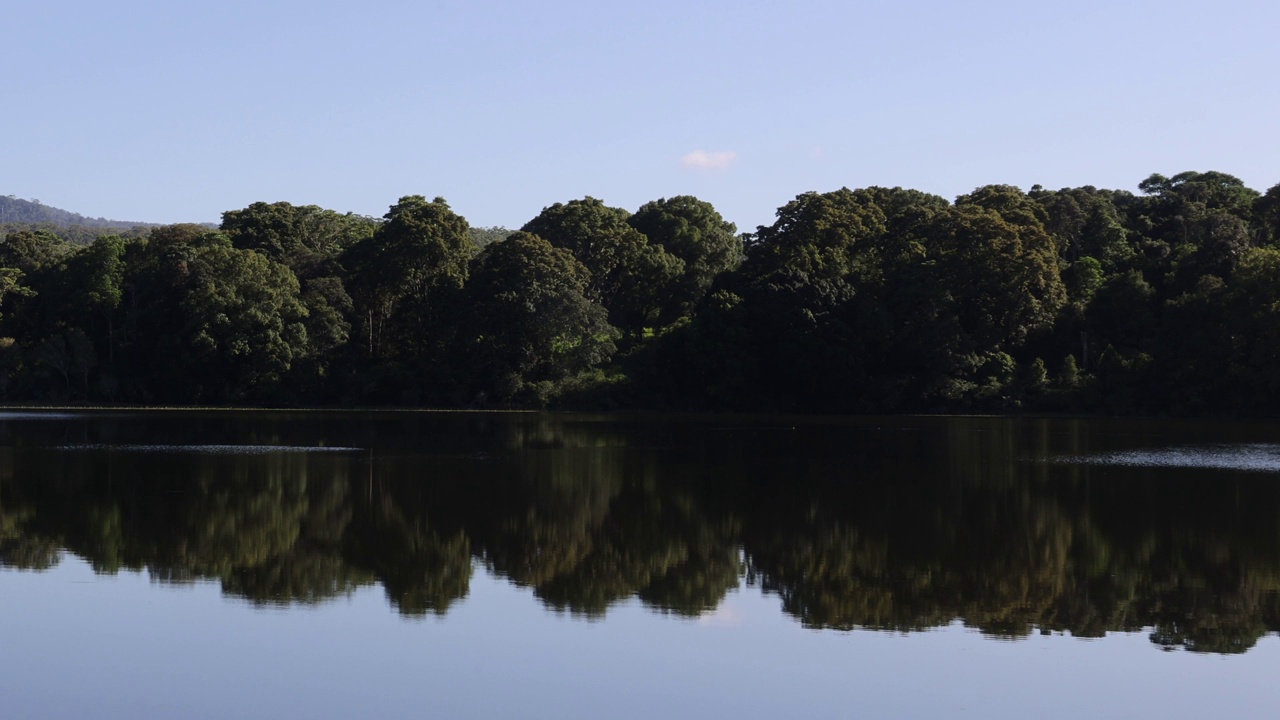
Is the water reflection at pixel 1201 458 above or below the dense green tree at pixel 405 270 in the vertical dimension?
below

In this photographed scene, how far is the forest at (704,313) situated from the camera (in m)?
62.0

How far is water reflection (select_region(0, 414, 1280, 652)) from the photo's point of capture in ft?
50.2

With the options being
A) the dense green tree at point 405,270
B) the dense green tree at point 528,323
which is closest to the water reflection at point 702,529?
the dense green tree at point 528,323

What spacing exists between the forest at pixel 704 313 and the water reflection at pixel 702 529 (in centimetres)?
2422

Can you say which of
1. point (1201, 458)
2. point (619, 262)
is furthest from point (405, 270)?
point (1201, 458)

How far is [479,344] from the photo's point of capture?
2714 inches

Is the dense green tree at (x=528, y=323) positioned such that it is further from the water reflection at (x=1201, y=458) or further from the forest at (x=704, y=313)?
the water reflection at (x=1201, y=458)

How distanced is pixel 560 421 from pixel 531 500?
31.9 metres

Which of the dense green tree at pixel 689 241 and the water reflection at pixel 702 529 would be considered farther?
the dense green tree at pixel 689 241

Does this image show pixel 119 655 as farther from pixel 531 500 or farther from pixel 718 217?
pixel 718 217

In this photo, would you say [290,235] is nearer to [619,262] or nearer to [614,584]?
[619,262]

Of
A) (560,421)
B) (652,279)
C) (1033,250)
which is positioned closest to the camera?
(560,421)

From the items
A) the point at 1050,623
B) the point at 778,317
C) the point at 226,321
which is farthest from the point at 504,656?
the point at 226,321

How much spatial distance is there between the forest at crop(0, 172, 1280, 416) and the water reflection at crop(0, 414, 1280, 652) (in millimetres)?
24219
